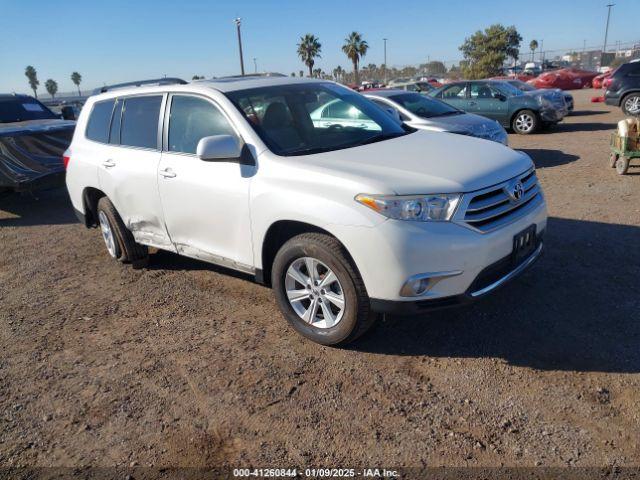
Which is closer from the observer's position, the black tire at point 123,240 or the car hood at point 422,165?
the car hood at point 422,165

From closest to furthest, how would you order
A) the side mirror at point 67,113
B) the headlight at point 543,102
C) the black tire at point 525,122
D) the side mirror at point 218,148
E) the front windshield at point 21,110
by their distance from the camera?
the side mirror at point 218,148, the front windshield at point 21,110, the side mirror at point 67,113, the headlight at point 543,102, the black tire at point 525,122

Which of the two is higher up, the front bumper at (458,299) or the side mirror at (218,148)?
the side mirror at (218,148)

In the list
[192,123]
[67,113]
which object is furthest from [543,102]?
[192,123]

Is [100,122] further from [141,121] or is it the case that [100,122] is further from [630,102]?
[630,102]

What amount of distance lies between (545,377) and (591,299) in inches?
47.6

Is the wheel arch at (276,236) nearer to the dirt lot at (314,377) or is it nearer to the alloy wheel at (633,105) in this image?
the dirt lot at (314,377)

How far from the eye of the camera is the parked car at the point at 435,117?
30.7 ft

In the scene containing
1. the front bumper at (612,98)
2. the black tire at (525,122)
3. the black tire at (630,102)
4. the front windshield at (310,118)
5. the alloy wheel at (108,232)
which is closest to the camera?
the front windshield at (310,118)

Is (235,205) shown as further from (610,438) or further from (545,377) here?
(610,438)

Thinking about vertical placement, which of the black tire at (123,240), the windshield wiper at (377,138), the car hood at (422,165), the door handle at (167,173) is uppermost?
the windshield wiper at (377,138)

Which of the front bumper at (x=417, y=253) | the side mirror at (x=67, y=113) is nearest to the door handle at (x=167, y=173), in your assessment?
the front bumper at (x=417, y=253)

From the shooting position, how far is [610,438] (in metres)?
2.60

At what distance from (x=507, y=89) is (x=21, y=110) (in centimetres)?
1134

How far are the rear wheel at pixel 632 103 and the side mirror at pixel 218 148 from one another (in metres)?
15.4
